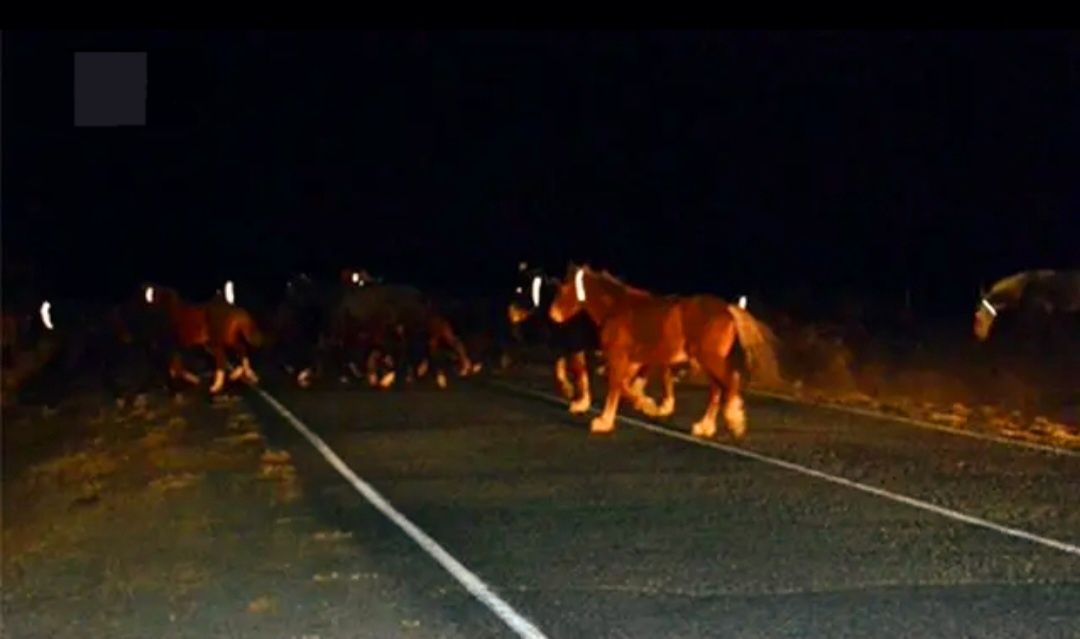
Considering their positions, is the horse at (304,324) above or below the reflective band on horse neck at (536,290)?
below

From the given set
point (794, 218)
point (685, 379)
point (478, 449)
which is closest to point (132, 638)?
point (478, 449)

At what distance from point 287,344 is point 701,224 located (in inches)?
1686

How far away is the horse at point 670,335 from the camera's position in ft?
69.5

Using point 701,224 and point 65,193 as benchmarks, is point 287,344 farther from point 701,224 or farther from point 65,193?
point 65,193

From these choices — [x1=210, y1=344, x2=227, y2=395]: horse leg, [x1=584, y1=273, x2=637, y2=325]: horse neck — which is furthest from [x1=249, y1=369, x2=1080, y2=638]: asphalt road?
[x1=210, y1=344, x2=227, y2=395]: horse leg

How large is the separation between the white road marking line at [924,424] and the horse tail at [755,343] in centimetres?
197

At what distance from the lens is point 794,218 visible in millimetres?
77062

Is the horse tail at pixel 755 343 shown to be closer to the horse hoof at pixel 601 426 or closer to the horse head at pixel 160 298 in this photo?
the horse hoof at pixel 601 426

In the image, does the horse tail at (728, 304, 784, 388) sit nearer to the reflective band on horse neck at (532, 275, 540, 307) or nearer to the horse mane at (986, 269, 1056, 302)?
the reflective band on horse neck at (532, 275, 540, 307)

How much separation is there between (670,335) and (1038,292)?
14.9m

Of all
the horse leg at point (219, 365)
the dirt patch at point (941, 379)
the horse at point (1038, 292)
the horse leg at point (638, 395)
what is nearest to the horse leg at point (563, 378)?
the horse leg at point (638, 395)

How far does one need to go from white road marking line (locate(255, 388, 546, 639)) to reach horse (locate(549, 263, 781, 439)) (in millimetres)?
3652

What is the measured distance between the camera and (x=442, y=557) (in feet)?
41.6

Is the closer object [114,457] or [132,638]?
[132,638]
